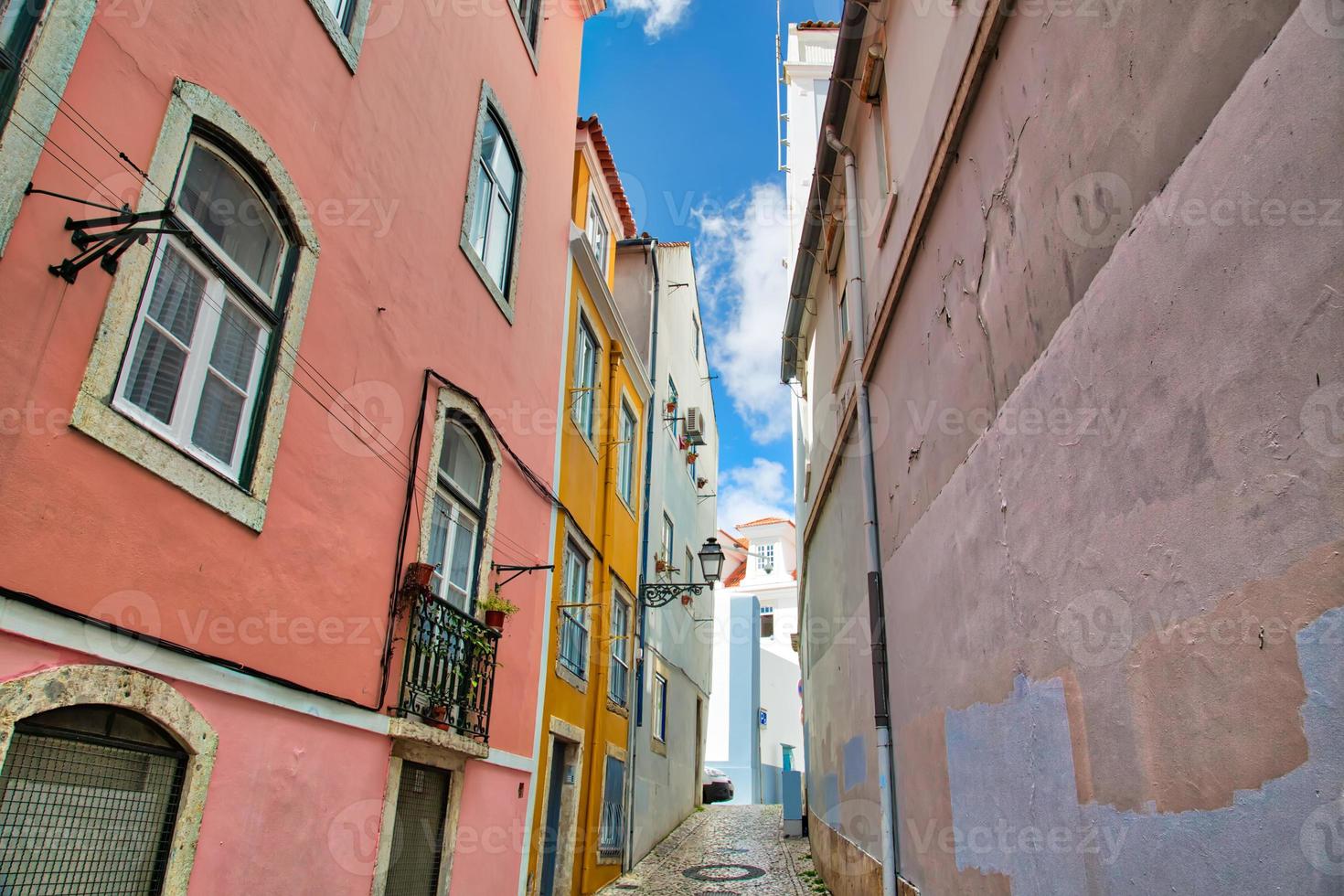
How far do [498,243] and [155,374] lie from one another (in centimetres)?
510

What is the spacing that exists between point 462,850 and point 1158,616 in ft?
19.1

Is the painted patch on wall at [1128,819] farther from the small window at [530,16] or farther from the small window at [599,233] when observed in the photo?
the small window at [599,233]

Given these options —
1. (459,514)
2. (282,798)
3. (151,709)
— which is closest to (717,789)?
(459,514)

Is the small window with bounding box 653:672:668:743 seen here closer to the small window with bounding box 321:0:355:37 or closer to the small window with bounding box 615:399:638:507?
the small window with bounding box 615:399:638:507

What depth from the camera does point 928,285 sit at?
605 cm

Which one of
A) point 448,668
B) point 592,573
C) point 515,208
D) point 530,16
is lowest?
point 448,668

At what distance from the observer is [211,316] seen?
4.52m

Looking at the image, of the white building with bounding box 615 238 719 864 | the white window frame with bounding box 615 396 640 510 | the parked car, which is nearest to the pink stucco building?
the white window frame with bounding box 615 396 640 510

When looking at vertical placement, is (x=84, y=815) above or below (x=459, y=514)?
below

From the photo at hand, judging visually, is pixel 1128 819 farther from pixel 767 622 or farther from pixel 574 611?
pixel 767 622

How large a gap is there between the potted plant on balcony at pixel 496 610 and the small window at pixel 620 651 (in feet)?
16.7

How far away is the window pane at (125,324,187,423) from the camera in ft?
13.1

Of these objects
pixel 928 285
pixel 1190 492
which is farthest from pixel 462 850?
pixel 1190 492

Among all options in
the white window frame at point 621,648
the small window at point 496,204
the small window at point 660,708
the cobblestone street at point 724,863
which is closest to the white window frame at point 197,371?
the small window at point 496,204
